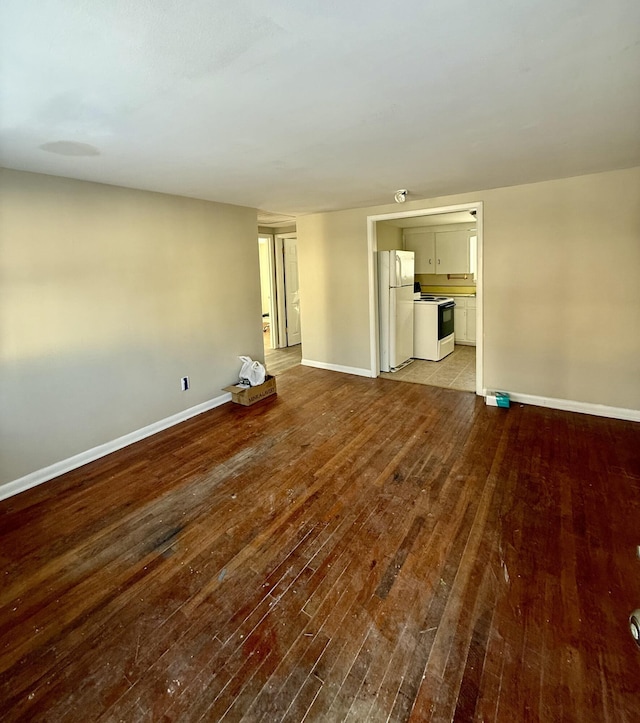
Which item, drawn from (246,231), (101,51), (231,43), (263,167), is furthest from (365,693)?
(246,231)

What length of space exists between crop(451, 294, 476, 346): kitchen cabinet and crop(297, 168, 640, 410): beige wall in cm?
274

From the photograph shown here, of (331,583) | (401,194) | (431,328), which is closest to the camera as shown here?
(331,583)

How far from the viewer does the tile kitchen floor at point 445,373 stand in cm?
493

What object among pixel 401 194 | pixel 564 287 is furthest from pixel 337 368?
pixel 564 287

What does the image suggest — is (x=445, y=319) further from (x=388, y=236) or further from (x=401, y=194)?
(x=401, y=194)

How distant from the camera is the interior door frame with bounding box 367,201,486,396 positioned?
13.5 feet

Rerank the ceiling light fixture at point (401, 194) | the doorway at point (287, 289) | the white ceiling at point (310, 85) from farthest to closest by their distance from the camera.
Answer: the doorway at point (287, 289)
the ceiling light fixture at point (401, 194)
the white ceiling at point (310, 85)

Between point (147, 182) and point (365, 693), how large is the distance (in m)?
3.60

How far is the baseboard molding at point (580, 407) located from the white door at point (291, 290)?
4.25m

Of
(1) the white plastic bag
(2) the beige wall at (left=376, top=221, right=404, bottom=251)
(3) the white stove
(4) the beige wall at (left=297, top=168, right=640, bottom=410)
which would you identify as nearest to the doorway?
(2) the beige wall at (left=376, top=221, right=404, bottom=251)

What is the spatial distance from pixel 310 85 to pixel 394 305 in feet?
12.9

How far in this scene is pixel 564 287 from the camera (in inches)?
147

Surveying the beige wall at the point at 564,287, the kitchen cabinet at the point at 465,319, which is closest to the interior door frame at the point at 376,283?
the beige wall at the point at 564,287

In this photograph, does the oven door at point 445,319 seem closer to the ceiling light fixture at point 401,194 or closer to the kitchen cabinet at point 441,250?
the kitchen cabinet at point 441,250
